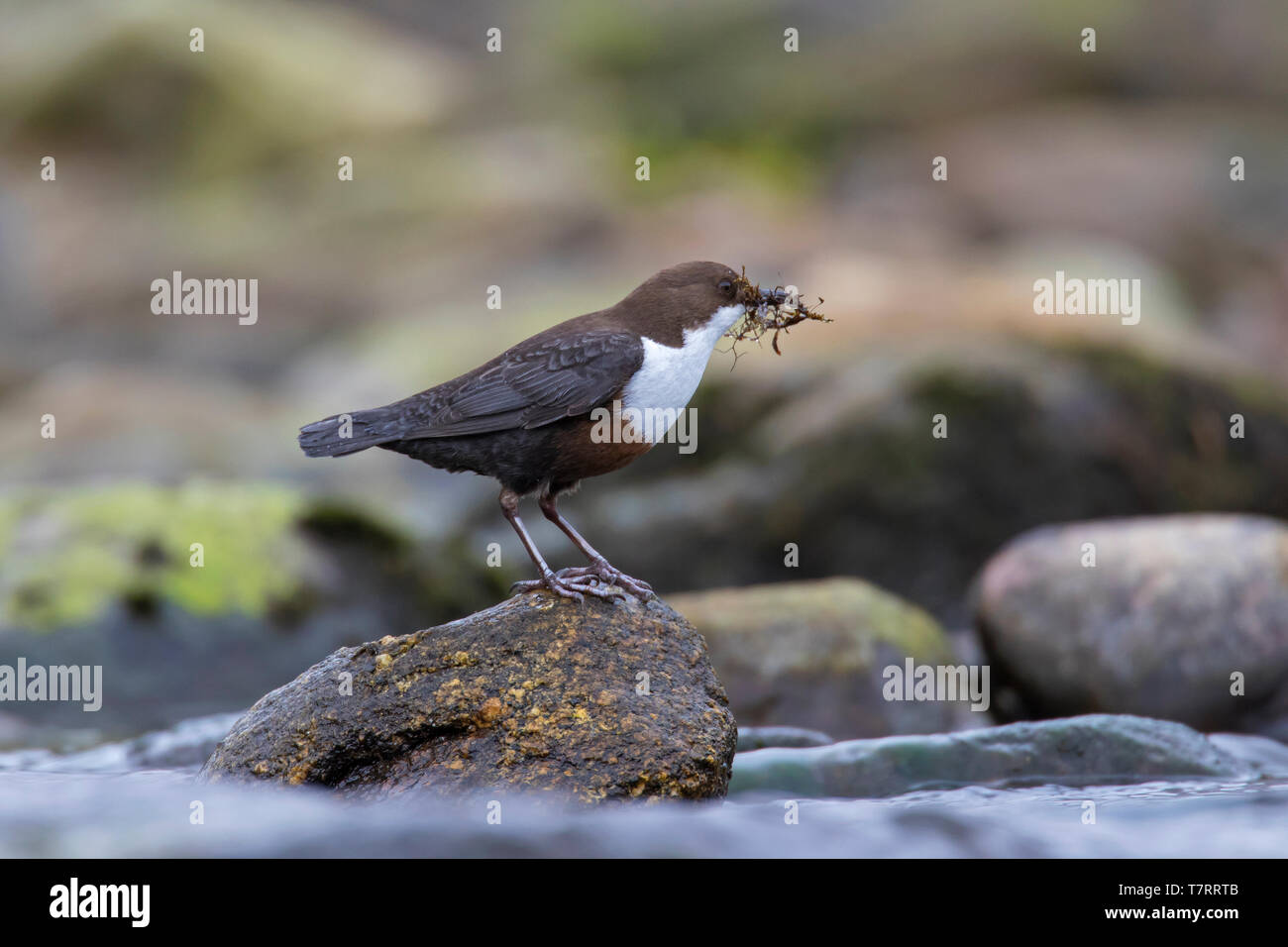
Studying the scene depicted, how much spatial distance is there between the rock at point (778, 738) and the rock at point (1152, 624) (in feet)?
4.78

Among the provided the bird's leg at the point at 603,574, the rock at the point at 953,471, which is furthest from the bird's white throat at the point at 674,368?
the rock at the point at 953,471

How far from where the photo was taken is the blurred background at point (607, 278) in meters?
8.11

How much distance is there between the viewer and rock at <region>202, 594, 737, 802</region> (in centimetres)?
461

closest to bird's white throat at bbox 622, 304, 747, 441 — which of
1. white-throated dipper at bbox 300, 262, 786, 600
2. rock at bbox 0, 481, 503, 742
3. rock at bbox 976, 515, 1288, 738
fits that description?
white-throated dipper at bbox 300, 262, 786, 600

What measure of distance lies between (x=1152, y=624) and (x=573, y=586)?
11.9 feet

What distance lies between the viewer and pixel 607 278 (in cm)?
1472

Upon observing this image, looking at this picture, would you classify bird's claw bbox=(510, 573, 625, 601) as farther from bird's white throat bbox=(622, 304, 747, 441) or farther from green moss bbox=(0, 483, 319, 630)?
green moss bbox=(0, 483, 319, 630)

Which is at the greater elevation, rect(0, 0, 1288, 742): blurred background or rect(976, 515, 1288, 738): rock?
rect(0, 0, 1288, 742): blurred background

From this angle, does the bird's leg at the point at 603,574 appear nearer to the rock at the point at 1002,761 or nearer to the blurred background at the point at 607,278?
the rock at the point at 1002,761

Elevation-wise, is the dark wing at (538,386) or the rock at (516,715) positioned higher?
Answer: the dark wing at (538,386)

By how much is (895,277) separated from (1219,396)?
4.21 meters

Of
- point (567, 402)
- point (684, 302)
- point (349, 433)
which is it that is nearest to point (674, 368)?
point (684, 302)

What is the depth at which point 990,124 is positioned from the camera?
19.4 meters

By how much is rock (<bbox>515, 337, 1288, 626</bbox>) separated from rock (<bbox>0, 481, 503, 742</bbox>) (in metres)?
1.80
